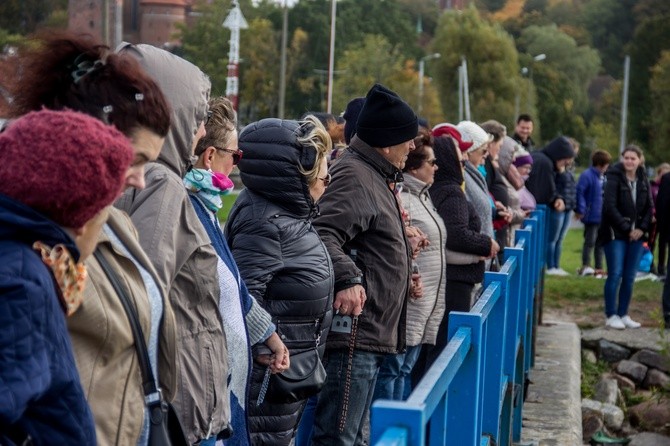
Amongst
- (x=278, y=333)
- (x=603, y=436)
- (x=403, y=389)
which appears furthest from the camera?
(x=603, y=436)

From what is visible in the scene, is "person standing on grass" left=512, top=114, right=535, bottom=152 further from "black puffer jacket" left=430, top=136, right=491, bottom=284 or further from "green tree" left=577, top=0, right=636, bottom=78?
"green tree" left=577, top=0, right=636, bottom=78

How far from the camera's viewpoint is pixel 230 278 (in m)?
3.38

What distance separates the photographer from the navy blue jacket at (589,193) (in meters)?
14.6

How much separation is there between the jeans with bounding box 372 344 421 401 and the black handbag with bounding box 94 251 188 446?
2445 millimetres

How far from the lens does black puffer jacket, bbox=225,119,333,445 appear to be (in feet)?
13.6

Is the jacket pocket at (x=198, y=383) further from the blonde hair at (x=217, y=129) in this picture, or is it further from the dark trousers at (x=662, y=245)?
the dark trousers at (x=662, y=245)

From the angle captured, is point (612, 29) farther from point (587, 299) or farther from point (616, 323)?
point (616, 323)

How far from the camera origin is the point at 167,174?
304cm

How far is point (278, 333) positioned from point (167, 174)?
1297 millimetres

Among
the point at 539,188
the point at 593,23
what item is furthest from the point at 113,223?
the point at 593,23

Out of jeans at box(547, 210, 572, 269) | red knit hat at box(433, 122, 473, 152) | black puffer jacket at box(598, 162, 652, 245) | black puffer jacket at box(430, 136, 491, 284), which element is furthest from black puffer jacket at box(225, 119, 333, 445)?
jeans at box(547, 210, 572, 269)

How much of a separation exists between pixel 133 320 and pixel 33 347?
17.5 inches

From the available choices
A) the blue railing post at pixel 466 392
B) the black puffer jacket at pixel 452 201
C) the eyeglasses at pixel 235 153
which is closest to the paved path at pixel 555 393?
the black puffer jacket at pixel 452 201

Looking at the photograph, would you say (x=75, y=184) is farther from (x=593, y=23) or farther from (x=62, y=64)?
(x=593, y=23)
